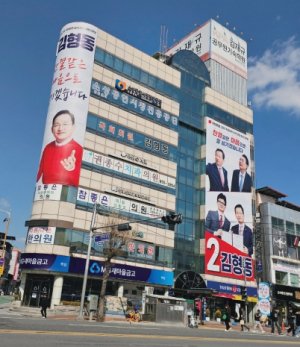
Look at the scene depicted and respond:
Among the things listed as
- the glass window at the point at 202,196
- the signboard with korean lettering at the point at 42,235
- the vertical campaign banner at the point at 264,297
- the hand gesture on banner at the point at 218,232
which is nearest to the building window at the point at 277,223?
the vertical campaign banner at the point at 264,297

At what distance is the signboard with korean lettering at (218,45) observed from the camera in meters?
60.7

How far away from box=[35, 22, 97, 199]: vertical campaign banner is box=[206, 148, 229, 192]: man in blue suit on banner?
62.4 ft

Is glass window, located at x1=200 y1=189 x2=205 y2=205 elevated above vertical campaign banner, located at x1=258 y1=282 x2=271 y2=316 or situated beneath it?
elevated above

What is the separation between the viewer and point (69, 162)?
37969 millimetres

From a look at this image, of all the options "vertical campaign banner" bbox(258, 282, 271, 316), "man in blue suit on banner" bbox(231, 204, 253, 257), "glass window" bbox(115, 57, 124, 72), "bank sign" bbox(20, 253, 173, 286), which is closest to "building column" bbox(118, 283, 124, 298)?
"bank sign" bbox(20, 253, 173, 286)

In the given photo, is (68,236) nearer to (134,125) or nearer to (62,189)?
(62,189)

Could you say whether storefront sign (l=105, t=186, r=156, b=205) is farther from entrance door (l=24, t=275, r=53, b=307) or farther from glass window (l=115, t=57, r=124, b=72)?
glass window (l=115, t=57, r=124, b=72)

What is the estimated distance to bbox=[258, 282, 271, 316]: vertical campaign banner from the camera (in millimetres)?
50562

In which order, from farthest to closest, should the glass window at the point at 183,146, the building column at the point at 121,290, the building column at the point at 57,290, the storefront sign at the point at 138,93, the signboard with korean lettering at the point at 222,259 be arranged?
the glass window at the point at 183,146
the signboard with korean lettering at the point at 222,259
the storefront sign at the point at 138,93
the building column at the point at 121,290
the building column at the point at 57,290

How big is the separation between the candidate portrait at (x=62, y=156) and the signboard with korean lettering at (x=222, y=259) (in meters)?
19.5

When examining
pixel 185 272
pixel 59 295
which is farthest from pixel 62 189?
pixel 185 272

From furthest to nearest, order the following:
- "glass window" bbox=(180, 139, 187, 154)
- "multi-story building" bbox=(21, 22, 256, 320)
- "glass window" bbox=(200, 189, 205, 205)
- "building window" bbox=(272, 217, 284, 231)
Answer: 1. "building window" bbox=(272, 217, 284, 231)
2. "glass window" bbox=(180, 139, 187, 154)
3. "glass window" bbox=(200, 189, 205, 205)
4. "multi-story building" bbox=(21, 22, 256, 320)

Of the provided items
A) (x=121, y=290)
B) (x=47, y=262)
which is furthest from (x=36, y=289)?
(x=121, y=290)

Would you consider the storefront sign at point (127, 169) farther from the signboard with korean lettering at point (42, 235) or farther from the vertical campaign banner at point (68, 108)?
the signboard with korean lettering at point (42, 235)
